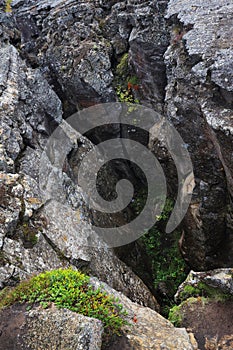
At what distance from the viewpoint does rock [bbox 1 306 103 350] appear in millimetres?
6359

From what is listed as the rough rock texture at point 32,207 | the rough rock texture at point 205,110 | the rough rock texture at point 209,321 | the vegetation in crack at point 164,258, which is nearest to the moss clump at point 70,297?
the rough rock texture at point 32,207

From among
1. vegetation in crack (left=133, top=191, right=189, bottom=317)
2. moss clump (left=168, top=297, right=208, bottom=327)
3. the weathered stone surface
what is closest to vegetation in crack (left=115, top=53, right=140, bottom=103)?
vegetation in crack (left=133, top=191, right=189, bottom=317)

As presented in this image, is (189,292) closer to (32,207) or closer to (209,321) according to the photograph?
(209,321)

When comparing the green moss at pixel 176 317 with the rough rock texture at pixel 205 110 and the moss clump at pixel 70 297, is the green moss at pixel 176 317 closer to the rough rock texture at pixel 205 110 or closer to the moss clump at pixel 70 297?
the moss clump at pixel 70 297

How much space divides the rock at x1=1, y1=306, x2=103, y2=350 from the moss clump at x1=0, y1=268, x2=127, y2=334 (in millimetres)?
224

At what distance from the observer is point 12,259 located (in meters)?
8.91

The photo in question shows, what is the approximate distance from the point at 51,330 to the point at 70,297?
776 millimetres

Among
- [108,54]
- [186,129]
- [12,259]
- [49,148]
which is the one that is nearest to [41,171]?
[49,148]

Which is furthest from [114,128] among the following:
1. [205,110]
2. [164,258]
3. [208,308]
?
[208,308]

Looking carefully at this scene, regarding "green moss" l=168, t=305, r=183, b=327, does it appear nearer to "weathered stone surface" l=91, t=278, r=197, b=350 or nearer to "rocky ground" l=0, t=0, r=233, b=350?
"rocky ground" l=0, t=0, r=233, b=350

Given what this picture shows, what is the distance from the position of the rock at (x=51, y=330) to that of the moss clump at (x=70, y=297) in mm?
224

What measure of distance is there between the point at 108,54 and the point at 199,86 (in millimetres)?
7060

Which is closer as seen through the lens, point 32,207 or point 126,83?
point 32,207

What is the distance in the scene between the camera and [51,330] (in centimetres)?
657
